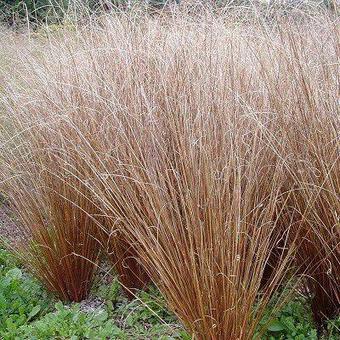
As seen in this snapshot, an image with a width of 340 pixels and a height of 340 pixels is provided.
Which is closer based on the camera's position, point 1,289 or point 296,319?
point 296,319

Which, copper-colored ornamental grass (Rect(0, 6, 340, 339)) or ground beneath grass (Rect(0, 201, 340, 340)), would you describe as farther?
ground beneath grass (Rect(0, 201, 340, 340))

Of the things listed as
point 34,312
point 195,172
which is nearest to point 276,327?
point 195,172

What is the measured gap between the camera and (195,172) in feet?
6.19

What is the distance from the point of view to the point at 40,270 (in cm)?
270

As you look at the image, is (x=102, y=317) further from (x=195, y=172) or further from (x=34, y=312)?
(x=195, y=172)

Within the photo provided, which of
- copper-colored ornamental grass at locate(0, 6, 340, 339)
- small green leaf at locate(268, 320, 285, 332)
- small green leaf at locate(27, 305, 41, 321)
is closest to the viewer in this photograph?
copper-colored ornamental grass at locate(0, 6, 340, 339)

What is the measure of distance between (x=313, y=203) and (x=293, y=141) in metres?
0.27

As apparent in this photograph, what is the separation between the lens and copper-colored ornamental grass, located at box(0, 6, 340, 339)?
1.85m

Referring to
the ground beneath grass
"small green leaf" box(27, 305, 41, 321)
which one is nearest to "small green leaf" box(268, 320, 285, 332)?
the ground beneath grass

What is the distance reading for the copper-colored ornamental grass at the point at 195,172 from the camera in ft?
6.07

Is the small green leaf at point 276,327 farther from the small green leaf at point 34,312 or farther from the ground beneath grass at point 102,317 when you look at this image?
the small green leaf at point 34,312

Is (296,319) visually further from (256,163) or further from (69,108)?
(69,108)

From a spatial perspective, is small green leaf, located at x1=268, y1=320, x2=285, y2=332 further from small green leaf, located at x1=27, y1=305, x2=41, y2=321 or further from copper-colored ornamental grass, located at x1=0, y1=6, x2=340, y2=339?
small green leaf, located at x1=27, y1=305, x2=41, y2=321

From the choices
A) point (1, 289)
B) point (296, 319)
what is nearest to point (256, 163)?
point (296, 319)
